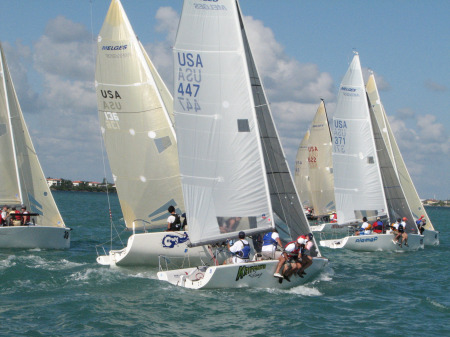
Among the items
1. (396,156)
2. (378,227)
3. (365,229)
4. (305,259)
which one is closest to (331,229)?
(396,156)

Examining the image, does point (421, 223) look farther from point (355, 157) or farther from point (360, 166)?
point (355, 157)

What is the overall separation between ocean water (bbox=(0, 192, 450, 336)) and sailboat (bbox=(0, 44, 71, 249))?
4.94 metres

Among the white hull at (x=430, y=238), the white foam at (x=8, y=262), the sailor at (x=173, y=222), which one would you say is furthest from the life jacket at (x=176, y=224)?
the white hull at (x=430, y=238)

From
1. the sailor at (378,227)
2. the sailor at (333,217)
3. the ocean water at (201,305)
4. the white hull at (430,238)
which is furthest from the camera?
the sailor at (333,217)

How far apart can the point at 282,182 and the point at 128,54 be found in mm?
7185

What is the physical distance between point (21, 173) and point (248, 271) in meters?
13.0

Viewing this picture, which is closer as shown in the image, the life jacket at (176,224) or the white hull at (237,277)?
the white hull at (237,277)

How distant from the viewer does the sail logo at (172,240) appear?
18.0m

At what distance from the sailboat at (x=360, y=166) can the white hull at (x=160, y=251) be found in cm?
1238

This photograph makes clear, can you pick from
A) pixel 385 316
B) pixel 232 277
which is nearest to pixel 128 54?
pixel 232 277

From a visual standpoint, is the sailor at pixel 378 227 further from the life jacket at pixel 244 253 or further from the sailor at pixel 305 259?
the life jacket at pixel 244 253

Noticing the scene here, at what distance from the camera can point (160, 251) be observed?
17953 mm

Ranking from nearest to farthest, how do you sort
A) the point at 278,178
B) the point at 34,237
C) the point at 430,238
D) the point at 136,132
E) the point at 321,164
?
the point at 278,178 < the point at 136,132 < the point at 34,237 < the point at 430,238 < the point at 321,164

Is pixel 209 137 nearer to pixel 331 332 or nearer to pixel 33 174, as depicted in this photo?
pixel 331 332
